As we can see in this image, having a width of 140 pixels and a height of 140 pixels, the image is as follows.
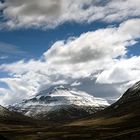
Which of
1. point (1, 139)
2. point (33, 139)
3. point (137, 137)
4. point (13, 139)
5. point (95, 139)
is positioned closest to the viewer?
point (1, 139)

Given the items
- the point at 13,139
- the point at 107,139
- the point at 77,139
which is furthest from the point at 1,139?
the point at 13,139

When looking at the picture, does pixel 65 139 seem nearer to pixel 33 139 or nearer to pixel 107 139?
pixel 33 139

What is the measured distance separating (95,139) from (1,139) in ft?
196

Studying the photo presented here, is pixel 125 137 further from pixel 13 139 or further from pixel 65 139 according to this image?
pixel 13 139

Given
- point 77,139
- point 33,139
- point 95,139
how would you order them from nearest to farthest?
point 95,139 < point 77,139 < point 33,139

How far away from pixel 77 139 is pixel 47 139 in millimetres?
14063

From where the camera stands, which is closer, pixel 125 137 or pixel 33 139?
pixel 125 137

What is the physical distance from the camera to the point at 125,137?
12888cm

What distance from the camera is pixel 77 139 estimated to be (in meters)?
152

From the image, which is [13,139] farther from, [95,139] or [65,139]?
[95,139]

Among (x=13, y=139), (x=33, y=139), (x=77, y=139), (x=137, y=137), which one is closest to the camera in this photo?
(x=137, y=137)

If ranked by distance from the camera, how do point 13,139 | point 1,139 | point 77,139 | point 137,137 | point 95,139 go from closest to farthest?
point 1,139, point 137,137, point 95,139, point 77,139, point 13,139

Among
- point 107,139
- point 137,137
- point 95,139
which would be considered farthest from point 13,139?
point 137,137

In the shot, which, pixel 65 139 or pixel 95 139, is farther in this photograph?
pixel 65 139
